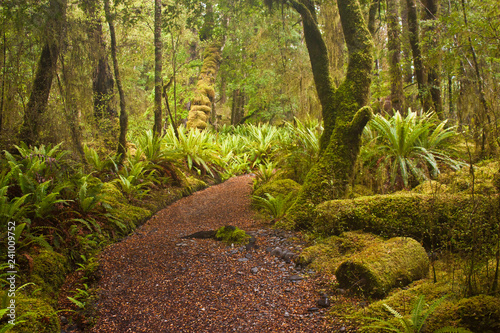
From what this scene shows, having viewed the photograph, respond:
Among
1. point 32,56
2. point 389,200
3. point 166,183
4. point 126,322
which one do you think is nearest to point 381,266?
point 389,200

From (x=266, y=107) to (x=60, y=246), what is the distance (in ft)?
39.2

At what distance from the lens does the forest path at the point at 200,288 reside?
7.22 feet

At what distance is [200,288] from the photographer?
2639 mm

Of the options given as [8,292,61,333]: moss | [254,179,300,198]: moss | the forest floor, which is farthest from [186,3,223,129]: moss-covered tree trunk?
[8,292,61,333]: moss

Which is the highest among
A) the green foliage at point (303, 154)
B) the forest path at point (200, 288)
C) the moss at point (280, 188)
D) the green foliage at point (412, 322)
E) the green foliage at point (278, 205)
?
the green foliage at point (303, 154)

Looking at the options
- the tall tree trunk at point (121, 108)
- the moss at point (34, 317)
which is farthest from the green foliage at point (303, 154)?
the moss at point (34, 317)

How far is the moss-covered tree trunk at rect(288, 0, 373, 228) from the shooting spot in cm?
380

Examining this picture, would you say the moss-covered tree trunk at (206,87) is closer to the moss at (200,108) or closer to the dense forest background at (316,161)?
the moss at (200,108)

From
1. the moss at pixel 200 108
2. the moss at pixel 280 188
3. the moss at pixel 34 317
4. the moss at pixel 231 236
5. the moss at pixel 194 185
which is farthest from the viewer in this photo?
the moss at pixel 200 108

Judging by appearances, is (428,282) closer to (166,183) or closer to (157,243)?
(157,243)

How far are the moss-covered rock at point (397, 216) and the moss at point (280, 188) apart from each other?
1321 mm

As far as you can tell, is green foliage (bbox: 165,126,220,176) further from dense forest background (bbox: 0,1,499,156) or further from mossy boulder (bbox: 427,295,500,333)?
mossy boulder (bbox: 427,295,500,333)

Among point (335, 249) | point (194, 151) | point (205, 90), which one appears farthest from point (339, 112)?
point (205, 90)

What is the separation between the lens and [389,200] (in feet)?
10.2
